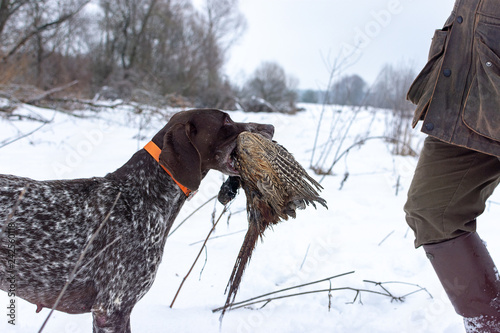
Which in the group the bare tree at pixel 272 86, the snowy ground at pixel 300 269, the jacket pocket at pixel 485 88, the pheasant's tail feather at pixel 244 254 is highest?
the bare tree at pixel 272 86

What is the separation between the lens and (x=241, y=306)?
223 cm

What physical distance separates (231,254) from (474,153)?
2094 millimetres

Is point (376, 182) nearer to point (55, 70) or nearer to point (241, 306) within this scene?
point (241, 306)

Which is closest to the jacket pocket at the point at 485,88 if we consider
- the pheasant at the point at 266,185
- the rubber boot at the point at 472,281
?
the rubber boot at the point at 472,281

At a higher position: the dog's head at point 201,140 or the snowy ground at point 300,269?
the dog's head at point 201,140

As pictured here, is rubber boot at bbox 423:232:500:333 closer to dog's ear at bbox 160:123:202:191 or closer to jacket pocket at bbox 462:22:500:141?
jacket pocket at bbox 462:22:500:141

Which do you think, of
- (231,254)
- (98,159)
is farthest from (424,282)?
(98,159)

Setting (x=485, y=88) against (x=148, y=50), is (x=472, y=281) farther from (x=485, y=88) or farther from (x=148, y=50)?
(x=148, y=50)

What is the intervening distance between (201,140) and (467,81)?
1.34 m

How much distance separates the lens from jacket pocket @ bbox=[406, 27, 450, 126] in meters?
1.65

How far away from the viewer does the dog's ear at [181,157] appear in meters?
1.83

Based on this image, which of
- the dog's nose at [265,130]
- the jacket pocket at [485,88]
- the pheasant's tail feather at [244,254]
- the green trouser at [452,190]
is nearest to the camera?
the jacket pocket at [485,88]

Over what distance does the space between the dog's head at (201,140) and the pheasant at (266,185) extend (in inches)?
4.4

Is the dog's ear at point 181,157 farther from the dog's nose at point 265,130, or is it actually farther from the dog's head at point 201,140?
the dog's nose at point 265,130
